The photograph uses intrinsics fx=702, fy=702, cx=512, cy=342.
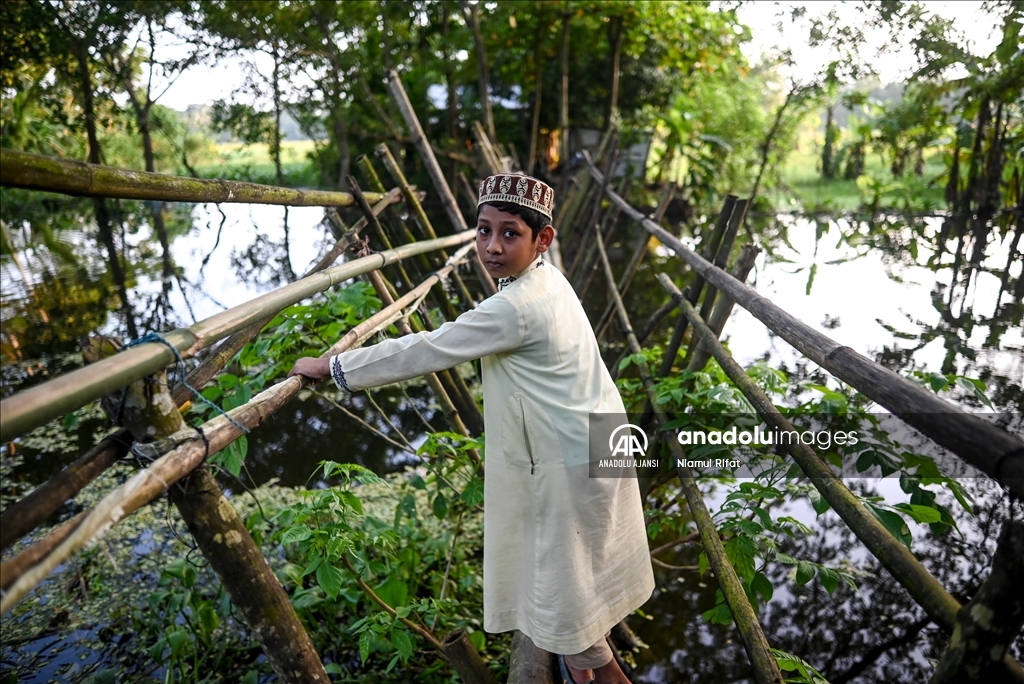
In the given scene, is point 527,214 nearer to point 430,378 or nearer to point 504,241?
point 504,241

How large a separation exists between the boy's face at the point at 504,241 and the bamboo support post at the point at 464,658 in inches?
35.3

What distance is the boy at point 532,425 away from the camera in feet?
5.23

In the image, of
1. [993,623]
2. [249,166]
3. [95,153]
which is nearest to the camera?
[993,623]

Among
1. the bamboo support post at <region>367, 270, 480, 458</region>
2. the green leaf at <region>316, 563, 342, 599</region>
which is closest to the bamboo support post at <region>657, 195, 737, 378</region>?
the bamboo support post at <region>367, 270, 480, 458</region>

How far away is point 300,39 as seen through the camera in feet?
38.9

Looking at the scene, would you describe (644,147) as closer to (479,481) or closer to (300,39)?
(300,39)

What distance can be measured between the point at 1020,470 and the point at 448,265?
2.63 meters

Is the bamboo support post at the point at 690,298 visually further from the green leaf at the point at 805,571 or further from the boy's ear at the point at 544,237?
the boy's ear at the point at 544,237

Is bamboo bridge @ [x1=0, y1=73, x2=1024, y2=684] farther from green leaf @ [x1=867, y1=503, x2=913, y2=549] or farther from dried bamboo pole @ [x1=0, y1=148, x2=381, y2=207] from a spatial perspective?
green leaf @ [x1=867, y1=503, x2=913, y2=549]

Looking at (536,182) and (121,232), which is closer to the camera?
(536,182)

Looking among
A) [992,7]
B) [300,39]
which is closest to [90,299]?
[300,39]

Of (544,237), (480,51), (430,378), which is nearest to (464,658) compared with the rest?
(544,237)

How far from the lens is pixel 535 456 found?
5.44 ft

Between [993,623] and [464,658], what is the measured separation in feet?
3.77
